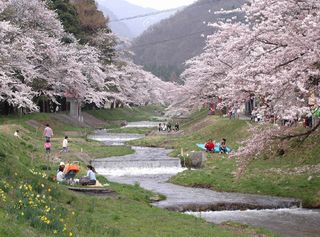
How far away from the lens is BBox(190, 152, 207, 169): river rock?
114ft

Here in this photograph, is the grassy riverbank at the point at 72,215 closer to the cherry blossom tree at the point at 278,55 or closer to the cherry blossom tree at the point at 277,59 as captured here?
the cherry blossom tree at the point at 277,59

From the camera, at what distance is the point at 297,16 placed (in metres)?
15.3

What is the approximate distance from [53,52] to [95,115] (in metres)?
26.4

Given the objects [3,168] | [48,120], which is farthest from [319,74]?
[48,120]

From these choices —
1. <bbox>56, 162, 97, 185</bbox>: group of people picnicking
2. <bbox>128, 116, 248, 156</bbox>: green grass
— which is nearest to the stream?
<bbox>56, 162, 97, 185</bbox>: group of people picnicking

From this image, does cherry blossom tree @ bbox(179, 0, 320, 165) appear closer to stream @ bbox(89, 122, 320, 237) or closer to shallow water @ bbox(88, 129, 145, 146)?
stream @ bbox(89, 122, 320, 237)

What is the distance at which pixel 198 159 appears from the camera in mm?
35312

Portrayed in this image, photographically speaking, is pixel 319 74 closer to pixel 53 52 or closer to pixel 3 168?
pixel 3 168

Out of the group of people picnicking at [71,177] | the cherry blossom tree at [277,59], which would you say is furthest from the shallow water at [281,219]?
the group of people picnicking at [71,177]

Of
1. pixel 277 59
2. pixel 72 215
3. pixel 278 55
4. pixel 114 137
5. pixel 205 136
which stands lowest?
pixel 114 137

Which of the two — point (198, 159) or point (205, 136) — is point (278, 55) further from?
point (205, 136)

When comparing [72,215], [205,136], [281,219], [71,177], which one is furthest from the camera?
[205,136]

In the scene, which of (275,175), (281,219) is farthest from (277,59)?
(275,175)

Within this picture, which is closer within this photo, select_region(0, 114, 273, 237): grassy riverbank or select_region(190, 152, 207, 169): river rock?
select_region(0, 114, 273, 237): grassy riverbank
